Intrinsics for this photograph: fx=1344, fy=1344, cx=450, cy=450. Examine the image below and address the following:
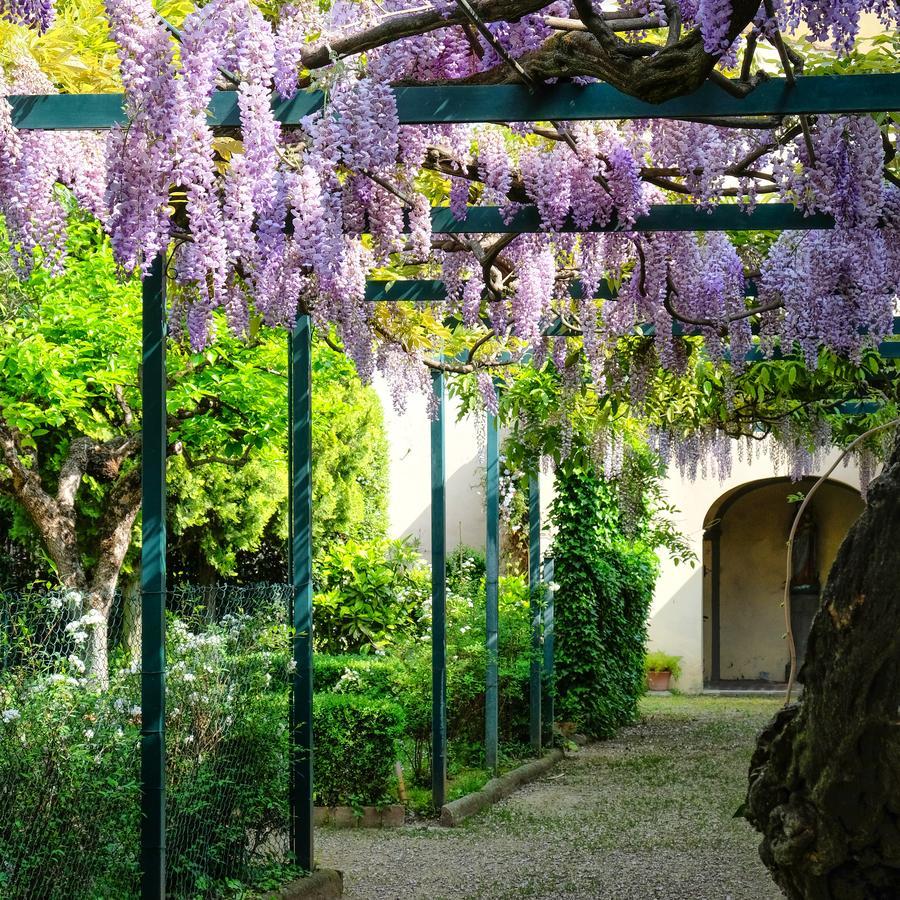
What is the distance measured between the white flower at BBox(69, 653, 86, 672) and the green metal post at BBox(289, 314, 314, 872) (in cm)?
122

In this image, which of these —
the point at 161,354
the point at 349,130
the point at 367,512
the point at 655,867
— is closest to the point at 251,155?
the point at 349,130

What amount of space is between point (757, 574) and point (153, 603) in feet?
42.8

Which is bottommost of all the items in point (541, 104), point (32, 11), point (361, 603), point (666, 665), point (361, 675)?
point (666, 665)

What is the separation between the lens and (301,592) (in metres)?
5.25

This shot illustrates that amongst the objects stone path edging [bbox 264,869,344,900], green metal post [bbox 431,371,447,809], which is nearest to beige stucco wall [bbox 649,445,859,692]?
green metal post [bbox 431,371,447,809]

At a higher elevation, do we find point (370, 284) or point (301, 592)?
point (370, 284)

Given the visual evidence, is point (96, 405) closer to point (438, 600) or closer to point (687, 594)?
point (438, 600)

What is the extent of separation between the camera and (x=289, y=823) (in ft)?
16.7

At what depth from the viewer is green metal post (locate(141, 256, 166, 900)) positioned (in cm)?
386

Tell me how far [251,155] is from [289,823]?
9.28ft

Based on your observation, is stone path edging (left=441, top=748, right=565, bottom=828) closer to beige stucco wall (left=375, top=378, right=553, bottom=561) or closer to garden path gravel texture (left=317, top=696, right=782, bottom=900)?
garden path gravel texture (left=317, top=696, right=782, bottom=900)

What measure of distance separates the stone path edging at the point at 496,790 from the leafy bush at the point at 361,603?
4.44 feet

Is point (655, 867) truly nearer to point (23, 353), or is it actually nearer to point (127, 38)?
point (127, 38)

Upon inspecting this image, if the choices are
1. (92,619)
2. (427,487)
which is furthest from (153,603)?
(427,487)
